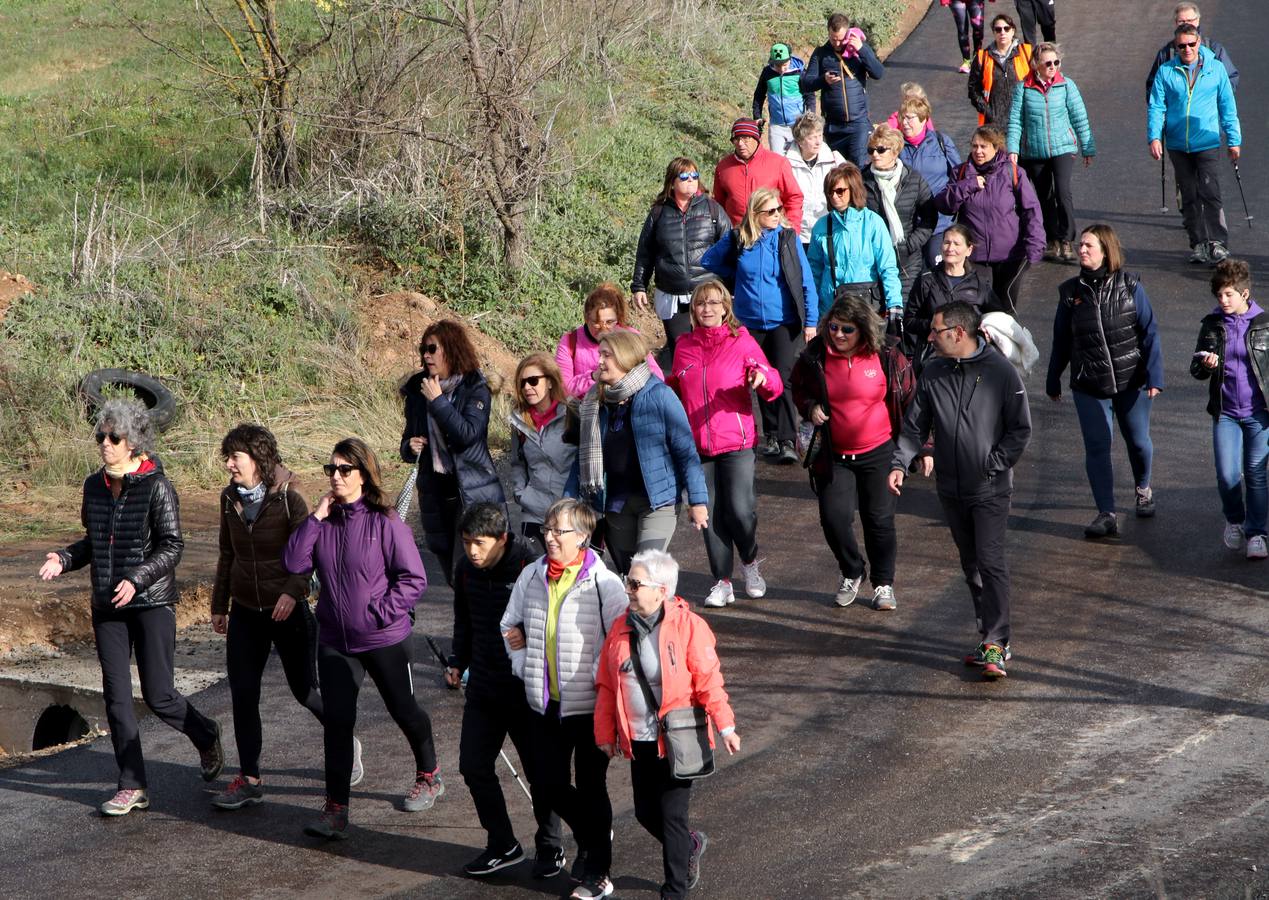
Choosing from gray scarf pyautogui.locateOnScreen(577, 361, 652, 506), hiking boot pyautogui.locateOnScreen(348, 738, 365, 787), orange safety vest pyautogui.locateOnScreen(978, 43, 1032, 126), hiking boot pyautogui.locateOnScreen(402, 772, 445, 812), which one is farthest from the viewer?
orange safety vest pyautogui.locateOnScreen(978, 43, 1032, 126)

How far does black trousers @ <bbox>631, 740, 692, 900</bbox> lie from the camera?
→ 5.98m

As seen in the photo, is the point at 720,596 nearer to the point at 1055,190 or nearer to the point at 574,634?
the point at 574,634

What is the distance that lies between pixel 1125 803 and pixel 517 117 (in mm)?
11216

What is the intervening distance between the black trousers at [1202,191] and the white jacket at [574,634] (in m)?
10.6

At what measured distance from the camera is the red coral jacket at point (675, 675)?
5.87 metres

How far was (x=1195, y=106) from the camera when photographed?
14.5m

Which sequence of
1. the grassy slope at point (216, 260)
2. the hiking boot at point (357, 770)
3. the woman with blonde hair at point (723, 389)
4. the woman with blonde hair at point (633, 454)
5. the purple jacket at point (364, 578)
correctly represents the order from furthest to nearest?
1. the grassy slope at point (216, 260)
2. the woman with blonde hair at point (723, 389)
3. the woman with blonde hair at point (633, 454)
4. the hiking boot at point (357, 770)
5. the purple jacket at point (364, 578)

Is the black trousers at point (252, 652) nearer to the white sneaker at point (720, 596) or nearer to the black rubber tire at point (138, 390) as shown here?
the white sneaker at point (720, 596)

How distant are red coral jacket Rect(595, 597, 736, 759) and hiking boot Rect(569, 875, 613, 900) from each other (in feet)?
2.04

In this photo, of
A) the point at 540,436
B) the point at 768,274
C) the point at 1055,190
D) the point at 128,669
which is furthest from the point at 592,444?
the point at 1055,190

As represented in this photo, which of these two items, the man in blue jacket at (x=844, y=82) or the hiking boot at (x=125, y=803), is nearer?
the hiking boot at (x=125, y=803)

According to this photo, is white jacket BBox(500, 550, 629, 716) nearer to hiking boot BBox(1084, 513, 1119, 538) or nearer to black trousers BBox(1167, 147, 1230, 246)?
hiking boot BBox(1084, 513, 1119, 538)

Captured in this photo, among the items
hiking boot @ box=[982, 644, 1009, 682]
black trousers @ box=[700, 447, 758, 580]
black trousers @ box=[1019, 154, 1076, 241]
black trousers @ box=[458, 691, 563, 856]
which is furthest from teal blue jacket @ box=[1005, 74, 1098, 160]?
black trousers @ box=[458, 691, 563, 856]


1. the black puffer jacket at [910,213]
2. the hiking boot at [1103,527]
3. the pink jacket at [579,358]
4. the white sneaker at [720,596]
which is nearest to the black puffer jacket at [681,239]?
the black puffer jacket at [910,213]
